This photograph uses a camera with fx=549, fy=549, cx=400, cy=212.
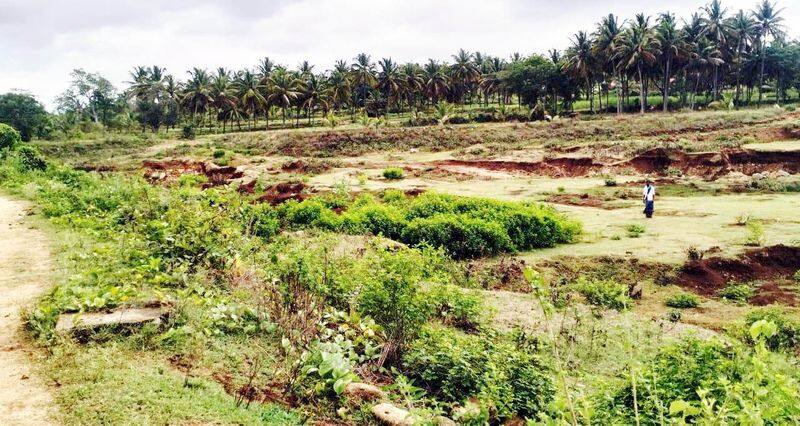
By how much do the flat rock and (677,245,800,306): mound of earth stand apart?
1209 centimetres

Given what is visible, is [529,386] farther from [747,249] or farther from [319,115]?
[319,115]

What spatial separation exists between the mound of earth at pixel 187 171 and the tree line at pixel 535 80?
23582 millimetres

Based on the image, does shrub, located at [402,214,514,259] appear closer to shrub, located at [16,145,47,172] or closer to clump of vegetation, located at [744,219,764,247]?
clump of vegetation, located at [744,219,764,247]

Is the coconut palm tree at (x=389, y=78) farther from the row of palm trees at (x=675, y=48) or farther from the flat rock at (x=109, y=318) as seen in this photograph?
the flat rock at (x=109, y=318)

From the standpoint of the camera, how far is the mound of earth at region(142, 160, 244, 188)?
31672 millimetres

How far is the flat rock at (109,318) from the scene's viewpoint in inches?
237

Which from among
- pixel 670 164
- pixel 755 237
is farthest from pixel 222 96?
pixel 755 237

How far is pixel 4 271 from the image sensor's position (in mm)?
8734

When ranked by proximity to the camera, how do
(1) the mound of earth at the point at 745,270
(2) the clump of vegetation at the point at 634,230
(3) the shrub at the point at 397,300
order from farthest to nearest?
(2) the clump of vegetation at the point at 634,230 → (1) the mound of earth at the point at 745,270 → (3) the shrub at the point at 397,300

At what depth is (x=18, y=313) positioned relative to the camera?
6.77 m

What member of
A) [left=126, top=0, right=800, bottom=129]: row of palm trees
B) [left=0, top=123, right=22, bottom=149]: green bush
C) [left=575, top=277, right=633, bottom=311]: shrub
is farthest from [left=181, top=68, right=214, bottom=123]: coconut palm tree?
[left=575, top=277, right=633, bottom=311]: shrub

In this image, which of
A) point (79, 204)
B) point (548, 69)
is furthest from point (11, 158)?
point (548, 69)

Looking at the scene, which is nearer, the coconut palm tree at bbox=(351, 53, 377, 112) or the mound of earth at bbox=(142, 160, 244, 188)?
the mound of earth at bbox=(142, 160, 244, 188)

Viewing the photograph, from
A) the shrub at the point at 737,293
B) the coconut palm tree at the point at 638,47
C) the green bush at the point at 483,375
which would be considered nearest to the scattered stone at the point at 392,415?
the green bush at the point at 483,375
